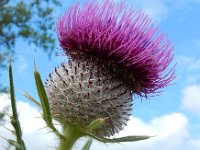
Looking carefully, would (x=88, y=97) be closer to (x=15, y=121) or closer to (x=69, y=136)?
(x=69, y=136)

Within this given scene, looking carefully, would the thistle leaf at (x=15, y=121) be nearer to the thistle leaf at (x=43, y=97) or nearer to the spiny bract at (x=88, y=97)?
the thistle leaf at (x=43, y=97)

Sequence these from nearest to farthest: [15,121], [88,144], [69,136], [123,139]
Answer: [15,121] < [123,139] < [69,136] < [88,144]

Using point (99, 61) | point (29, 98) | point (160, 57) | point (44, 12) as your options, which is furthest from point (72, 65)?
point (44, 12)

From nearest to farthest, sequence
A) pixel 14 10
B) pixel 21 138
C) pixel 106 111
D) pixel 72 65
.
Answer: pixel 21 138 < pixel 106 111 < pixel 72 65 < pixel 14 10

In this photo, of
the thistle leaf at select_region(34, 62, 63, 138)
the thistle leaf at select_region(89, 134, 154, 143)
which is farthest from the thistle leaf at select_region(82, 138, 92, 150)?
the thistle leaf at select_region(34, 62, 63, 138)

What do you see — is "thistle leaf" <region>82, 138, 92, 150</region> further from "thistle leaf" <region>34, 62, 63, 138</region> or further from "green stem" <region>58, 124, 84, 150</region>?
"thistle leaf" <region>34, 62, 63, 138</region>

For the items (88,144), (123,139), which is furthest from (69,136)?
(123,139)

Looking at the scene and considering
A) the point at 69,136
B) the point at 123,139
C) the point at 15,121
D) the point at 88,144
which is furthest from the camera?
the point at 88,144

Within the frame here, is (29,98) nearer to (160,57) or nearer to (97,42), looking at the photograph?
(97,42)
